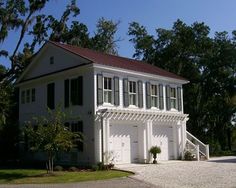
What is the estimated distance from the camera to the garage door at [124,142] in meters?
27.0

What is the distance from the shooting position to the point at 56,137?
21.7 meters

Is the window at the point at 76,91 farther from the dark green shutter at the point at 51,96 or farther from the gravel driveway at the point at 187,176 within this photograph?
the gravel driveway at the point at 187,176

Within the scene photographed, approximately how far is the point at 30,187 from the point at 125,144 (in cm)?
1081

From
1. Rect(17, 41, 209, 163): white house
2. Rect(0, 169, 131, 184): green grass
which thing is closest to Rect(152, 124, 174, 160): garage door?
Rect(17, 41, 209, 163): white house

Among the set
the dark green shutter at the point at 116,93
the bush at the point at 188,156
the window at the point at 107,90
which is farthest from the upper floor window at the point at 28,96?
the bush at the point at 188,156

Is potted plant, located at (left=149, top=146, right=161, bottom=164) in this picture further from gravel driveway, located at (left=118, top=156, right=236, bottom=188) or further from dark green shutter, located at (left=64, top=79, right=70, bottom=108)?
dark green shutter, located at (left=64, top=79, right=70, bottom=108)

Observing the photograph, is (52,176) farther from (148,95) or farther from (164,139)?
(164,139)

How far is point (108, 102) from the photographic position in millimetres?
26875

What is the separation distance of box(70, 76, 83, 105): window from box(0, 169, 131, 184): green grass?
18.8 ft


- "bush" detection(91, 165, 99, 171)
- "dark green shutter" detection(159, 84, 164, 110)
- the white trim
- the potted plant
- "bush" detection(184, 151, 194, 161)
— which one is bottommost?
"bush" detection(91, 165, 99, 171)

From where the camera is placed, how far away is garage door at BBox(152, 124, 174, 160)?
99.5 feet

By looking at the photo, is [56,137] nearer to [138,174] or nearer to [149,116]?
[138,174]

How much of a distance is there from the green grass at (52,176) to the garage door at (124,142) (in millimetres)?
3956

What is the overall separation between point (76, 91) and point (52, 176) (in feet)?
24.7
